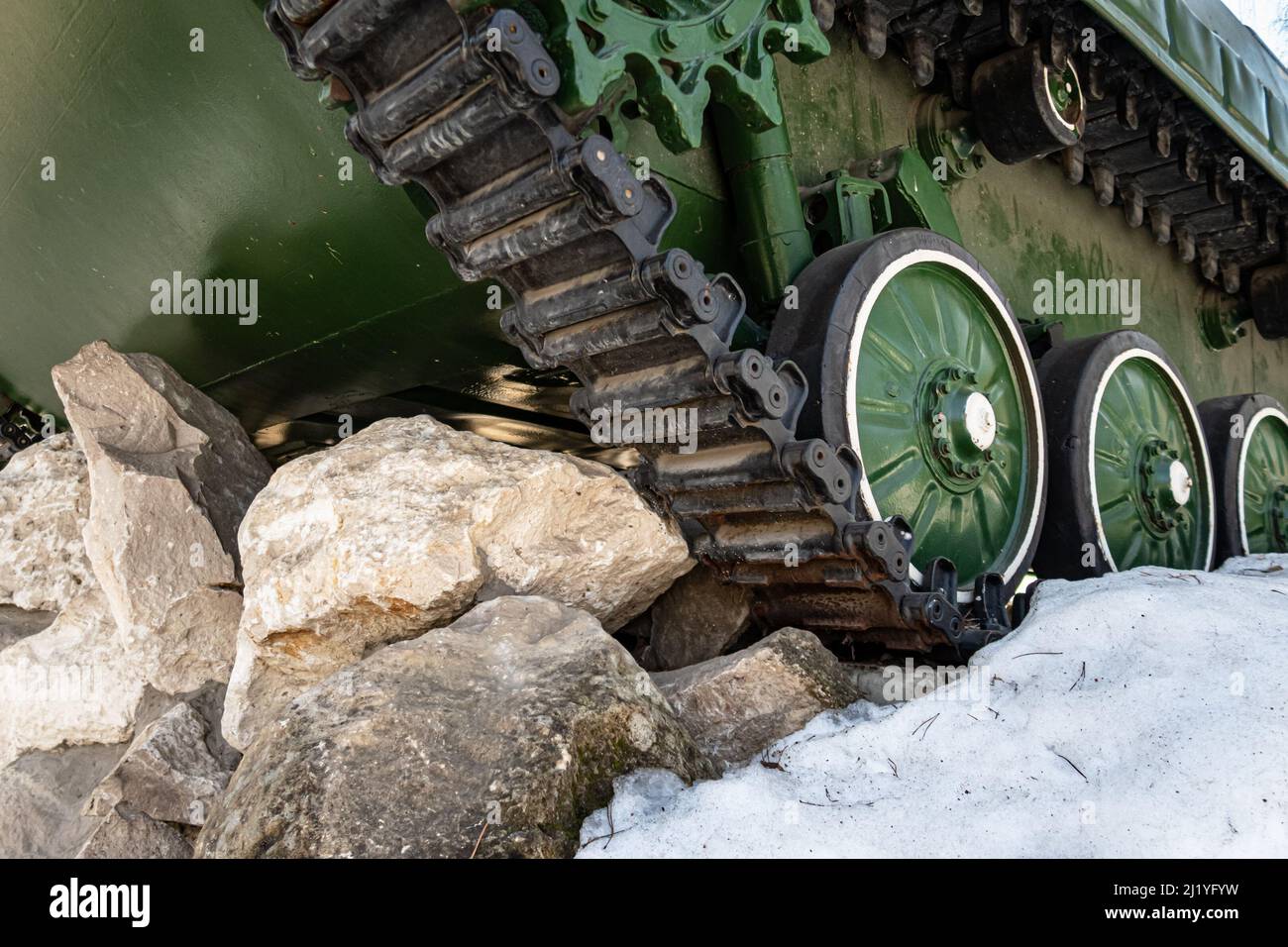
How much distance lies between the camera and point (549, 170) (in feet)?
7.88

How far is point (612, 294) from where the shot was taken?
258cm

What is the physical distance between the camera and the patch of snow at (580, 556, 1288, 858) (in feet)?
6.07

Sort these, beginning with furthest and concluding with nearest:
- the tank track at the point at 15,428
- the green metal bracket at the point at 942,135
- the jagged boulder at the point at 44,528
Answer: the tank track at the point at 15,428
the green metal bracket at the point at 942,135
the jagged boulder at the point at 44,528

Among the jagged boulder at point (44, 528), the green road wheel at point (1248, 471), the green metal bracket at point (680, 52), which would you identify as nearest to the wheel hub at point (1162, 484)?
the green road wheel at point (1248, 471)

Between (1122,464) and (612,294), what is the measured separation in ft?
8.18

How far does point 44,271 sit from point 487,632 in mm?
2697

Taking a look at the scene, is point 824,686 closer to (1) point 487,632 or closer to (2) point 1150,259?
(1) point 487,632

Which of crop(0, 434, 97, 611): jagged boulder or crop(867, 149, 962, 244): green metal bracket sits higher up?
crop(867, 149, 962, 244): green metal bracket

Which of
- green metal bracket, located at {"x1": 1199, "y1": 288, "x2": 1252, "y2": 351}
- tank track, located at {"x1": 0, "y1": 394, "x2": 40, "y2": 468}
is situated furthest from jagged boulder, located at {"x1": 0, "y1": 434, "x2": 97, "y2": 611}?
green metal bracket, located at {"x1": 1199, "y1": 288, "x2": 1252, "y2": 351}

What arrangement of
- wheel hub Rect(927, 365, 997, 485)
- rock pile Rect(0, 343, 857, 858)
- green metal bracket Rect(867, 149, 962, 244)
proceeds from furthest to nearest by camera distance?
1. green metal bracket Rect(867, 149, 962, 244)
2. wheel hub Rect(927, 365, 997, 485)
3. rock pile Rect(0, 343, 857, 858)

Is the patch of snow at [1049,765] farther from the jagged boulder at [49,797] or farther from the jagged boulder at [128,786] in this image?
the jagged boulder at [49,797]

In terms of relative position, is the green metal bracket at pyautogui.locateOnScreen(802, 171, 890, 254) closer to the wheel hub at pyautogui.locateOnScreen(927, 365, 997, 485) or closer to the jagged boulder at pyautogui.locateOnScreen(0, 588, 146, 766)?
the wheel hub at pyautogui.locateOnScreen(927, 365, 997, 485)

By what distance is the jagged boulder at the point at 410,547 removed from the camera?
2771 mm

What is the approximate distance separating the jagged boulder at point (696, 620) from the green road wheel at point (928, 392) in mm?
497
